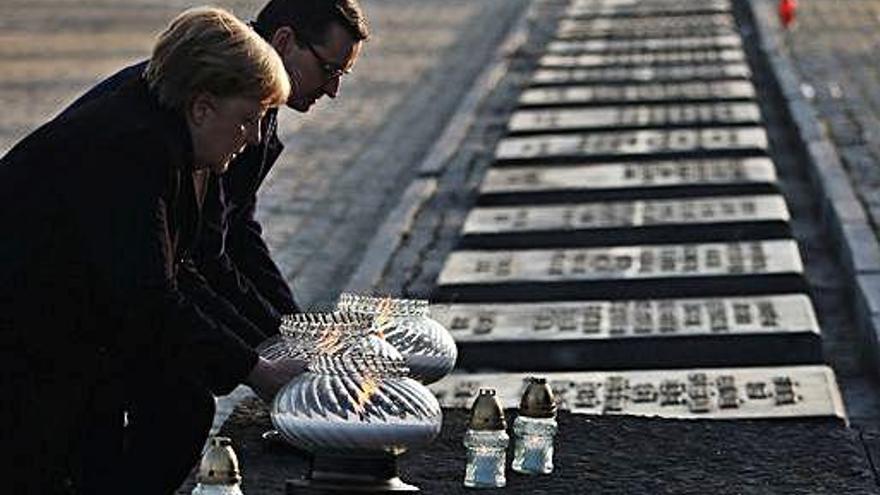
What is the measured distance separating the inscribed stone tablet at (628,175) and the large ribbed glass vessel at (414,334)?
7.39 metres

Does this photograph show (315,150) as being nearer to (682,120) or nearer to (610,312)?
(682,120)

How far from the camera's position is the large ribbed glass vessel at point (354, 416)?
565 centimetres

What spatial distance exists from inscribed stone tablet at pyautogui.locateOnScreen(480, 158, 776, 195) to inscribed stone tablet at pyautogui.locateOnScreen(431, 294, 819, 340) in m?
3.26

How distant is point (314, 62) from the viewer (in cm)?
668

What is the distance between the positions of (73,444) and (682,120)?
11727 mm

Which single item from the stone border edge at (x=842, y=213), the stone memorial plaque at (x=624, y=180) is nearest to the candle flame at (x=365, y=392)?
the stone border edge at (x=842, y=213)

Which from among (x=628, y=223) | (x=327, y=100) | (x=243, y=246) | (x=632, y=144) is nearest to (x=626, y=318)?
(x=628, y=223)

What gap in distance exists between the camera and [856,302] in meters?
11.1

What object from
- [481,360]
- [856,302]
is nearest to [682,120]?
[856,302]

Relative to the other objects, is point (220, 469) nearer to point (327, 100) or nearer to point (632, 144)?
point (632, 144)

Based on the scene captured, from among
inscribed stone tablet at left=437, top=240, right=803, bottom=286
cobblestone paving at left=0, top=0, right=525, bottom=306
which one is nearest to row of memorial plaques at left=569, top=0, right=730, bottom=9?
cobblestone paving at left=0, top=0, right=525, bottom=306

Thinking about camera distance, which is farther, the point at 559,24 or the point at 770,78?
the point at 559,24

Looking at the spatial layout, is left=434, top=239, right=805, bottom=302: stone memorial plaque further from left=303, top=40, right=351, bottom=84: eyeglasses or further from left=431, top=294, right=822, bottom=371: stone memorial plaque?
left=303, top=40, right=351, bottom=84: eyeglasses

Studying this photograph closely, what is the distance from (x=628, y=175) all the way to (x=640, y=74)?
5.26m
